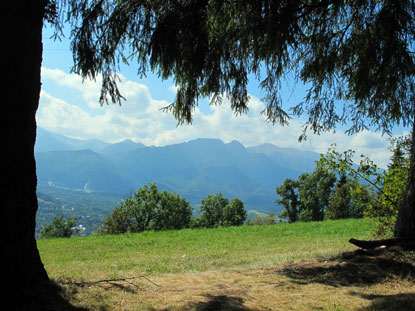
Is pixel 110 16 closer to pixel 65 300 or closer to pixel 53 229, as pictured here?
pixel 65 300

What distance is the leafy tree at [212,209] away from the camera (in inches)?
1939

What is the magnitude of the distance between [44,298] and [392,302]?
11.7 ft

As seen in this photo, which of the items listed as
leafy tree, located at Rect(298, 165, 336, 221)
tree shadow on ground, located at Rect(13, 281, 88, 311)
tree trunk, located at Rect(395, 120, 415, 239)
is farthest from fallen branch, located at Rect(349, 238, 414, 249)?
leafy tree, located at Rect(298, 165, 336, 221)

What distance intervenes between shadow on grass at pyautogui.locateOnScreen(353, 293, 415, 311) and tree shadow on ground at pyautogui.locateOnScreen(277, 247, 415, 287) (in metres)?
0.60

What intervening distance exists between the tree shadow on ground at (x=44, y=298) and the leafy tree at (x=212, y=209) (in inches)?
1818

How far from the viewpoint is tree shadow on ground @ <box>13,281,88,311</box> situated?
2.81 metres

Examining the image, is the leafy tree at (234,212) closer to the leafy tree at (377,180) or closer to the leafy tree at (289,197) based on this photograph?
the leafy tree at (289,197)

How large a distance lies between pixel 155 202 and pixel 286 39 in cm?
3408

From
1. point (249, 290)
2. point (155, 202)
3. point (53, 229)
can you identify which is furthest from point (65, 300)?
point (53, 229)

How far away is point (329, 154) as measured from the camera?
7012mm

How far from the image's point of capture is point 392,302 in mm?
3326

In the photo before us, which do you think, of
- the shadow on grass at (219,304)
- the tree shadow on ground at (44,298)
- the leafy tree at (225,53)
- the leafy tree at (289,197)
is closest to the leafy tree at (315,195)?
the leafy tree at (289,197)

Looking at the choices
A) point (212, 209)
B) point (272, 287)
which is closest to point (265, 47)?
point (272, 287)

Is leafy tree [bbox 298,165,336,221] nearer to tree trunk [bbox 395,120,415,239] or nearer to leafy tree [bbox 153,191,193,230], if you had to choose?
leafy tree [bbox 153,191,193,230]
